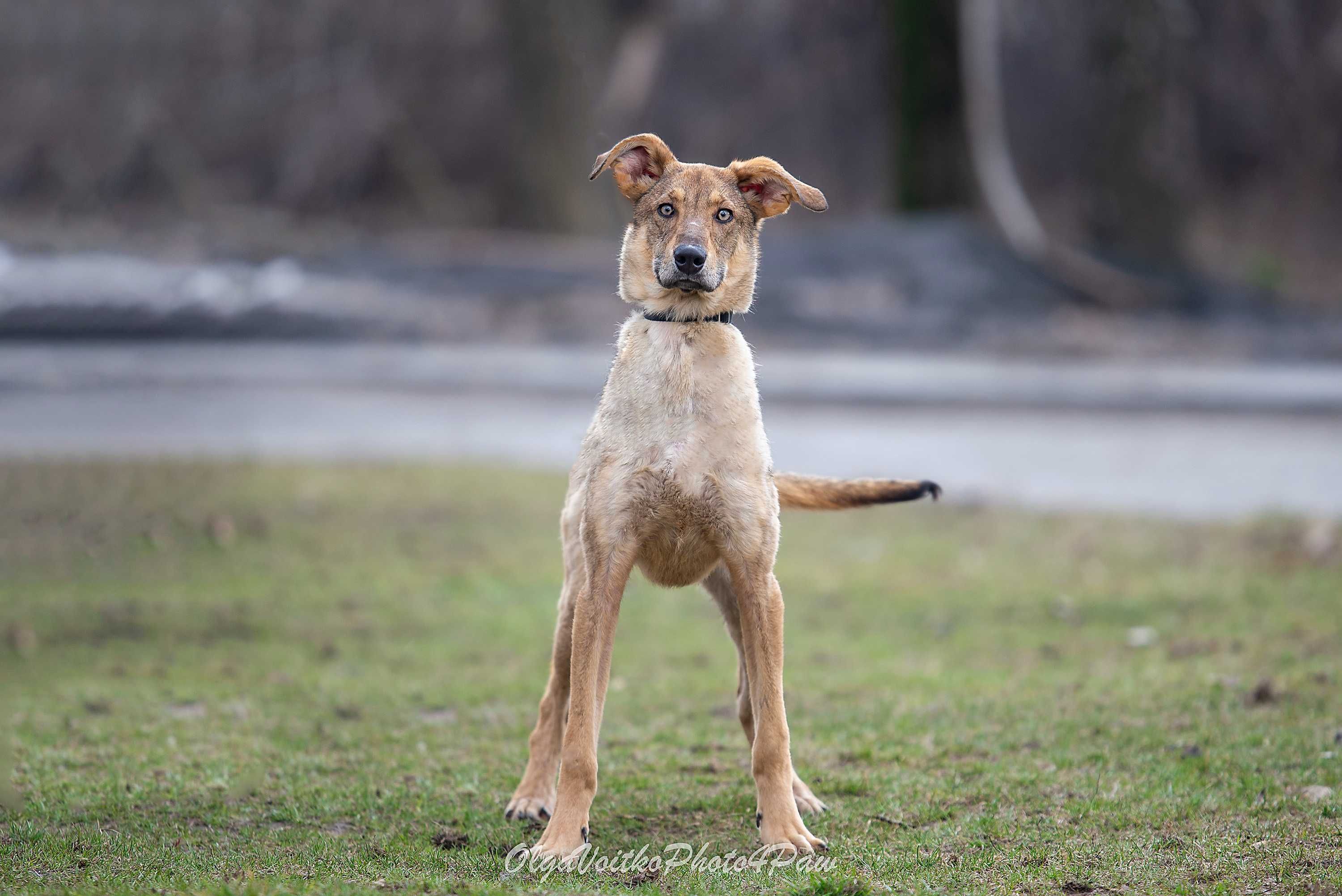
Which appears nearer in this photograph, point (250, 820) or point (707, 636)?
point (250, 820)

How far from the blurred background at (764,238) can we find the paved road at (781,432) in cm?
4

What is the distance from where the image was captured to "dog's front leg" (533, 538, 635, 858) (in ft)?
13.5

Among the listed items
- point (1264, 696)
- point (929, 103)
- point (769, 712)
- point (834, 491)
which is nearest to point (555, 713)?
point (769, 712)

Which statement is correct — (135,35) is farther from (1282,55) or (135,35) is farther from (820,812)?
(820,812)

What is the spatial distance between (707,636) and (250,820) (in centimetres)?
373

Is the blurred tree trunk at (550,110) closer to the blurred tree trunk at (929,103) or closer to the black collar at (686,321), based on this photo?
the blurred tree trunk at (929,103)

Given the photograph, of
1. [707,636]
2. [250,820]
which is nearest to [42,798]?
[250,820]

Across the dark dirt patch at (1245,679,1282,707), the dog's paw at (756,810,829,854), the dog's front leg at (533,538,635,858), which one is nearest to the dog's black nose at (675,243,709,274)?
the dog's front leg at (533,538,635,858)

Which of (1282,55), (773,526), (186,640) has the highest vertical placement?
(1282,55)

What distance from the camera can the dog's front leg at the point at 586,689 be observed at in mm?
4113

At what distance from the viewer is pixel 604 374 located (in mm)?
13219

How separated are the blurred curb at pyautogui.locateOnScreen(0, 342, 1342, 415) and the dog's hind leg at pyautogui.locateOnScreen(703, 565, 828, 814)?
25.9ft

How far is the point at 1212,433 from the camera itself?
38.5 ft

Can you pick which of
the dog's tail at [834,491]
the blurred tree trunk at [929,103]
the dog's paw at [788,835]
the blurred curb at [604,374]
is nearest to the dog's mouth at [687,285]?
the dog's tail at [834,491]
